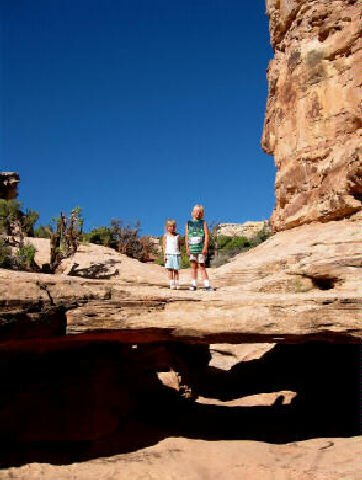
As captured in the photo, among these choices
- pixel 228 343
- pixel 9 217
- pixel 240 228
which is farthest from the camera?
pixel 240 228

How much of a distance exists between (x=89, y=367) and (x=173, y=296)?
2661mm

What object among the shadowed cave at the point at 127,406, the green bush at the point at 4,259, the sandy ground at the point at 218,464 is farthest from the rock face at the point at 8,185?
the sandy ground at the point at 218,464

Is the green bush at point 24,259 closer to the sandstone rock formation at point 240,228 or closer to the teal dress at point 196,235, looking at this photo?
the teal dress at point 196,235

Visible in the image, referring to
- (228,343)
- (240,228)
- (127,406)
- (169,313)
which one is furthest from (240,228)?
(169,313)

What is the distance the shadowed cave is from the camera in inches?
244

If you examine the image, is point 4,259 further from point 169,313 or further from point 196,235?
point 169,313

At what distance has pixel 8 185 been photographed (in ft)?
117

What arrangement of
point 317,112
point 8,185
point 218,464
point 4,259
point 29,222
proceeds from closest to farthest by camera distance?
point 218,464
point 317,112
point 4,259
point 29,222
point 8,185

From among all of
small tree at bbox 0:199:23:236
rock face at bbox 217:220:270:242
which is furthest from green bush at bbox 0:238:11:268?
rock face at bbox 217:220:270:242

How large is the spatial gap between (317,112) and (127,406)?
10.6 m

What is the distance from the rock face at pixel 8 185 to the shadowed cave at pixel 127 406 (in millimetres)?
30513

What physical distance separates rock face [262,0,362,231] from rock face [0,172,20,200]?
1121 inches

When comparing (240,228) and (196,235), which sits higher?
(240,228)

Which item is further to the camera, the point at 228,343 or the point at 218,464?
the point at 228,343
